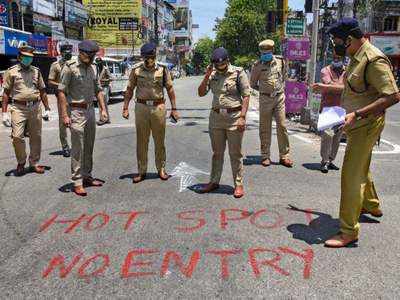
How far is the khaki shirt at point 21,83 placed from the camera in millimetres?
7527

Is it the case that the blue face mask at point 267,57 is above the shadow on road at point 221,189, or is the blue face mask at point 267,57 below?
above

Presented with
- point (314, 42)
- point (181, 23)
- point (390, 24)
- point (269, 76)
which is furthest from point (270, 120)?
point (181, 23)

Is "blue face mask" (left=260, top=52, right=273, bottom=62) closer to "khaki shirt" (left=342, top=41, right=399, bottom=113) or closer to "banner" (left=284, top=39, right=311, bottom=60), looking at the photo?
"khaki shirt" (left=342, top=41, right=399, bottom=113)

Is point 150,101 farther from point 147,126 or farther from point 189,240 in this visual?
point 189,240

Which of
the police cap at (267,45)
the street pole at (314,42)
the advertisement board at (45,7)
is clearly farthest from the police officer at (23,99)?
the advertisement board at (45,7)

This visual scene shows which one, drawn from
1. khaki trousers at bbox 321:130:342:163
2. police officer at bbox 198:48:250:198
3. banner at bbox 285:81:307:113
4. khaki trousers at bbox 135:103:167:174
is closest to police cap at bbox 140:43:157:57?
khaki trousers at bbox 135:103:167:174

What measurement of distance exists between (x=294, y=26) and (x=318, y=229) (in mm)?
12825

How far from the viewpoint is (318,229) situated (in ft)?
16.8

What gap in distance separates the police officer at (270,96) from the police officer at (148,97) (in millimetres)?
1933

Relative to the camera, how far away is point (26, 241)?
4.80 m

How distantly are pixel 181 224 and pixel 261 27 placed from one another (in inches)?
2732

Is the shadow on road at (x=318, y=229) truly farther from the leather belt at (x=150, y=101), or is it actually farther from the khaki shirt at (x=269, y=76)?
the khaki shirt at (x=269, y=76)

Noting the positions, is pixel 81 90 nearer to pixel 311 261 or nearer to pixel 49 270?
pixel 49 270

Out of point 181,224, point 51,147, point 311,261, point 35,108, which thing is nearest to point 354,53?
point 311,261
